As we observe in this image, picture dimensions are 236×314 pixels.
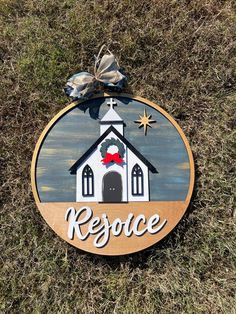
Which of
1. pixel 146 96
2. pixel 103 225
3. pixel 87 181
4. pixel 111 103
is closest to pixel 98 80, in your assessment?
pixel 111 103

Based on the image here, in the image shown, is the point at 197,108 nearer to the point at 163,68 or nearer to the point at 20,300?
the point at 163,68

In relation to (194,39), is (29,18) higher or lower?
higher

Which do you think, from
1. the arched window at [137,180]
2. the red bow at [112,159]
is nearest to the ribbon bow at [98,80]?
the red bow at [112,159]

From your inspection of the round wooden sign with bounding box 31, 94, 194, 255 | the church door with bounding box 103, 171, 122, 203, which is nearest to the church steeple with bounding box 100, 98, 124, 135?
the round wooden sign with bounding box 31, 94, 194, 255

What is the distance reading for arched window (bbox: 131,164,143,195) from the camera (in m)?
2.21

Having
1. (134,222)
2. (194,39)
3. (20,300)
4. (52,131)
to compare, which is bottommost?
(20,300)

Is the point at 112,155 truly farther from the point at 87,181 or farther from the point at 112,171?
the point at 87,181

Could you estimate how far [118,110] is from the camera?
2.28m

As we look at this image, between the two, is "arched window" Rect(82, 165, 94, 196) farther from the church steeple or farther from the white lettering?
the church steeple

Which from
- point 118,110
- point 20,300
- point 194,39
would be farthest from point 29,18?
point 20,300

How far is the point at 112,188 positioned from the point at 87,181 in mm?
137

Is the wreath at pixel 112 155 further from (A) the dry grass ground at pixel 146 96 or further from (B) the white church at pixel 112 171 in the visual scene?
(A) the dry grass ground at pixel 146 96

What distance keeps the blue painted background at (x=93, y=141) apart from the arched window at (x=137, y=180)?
6cm

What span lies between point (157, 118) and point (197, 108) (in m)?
0.29
